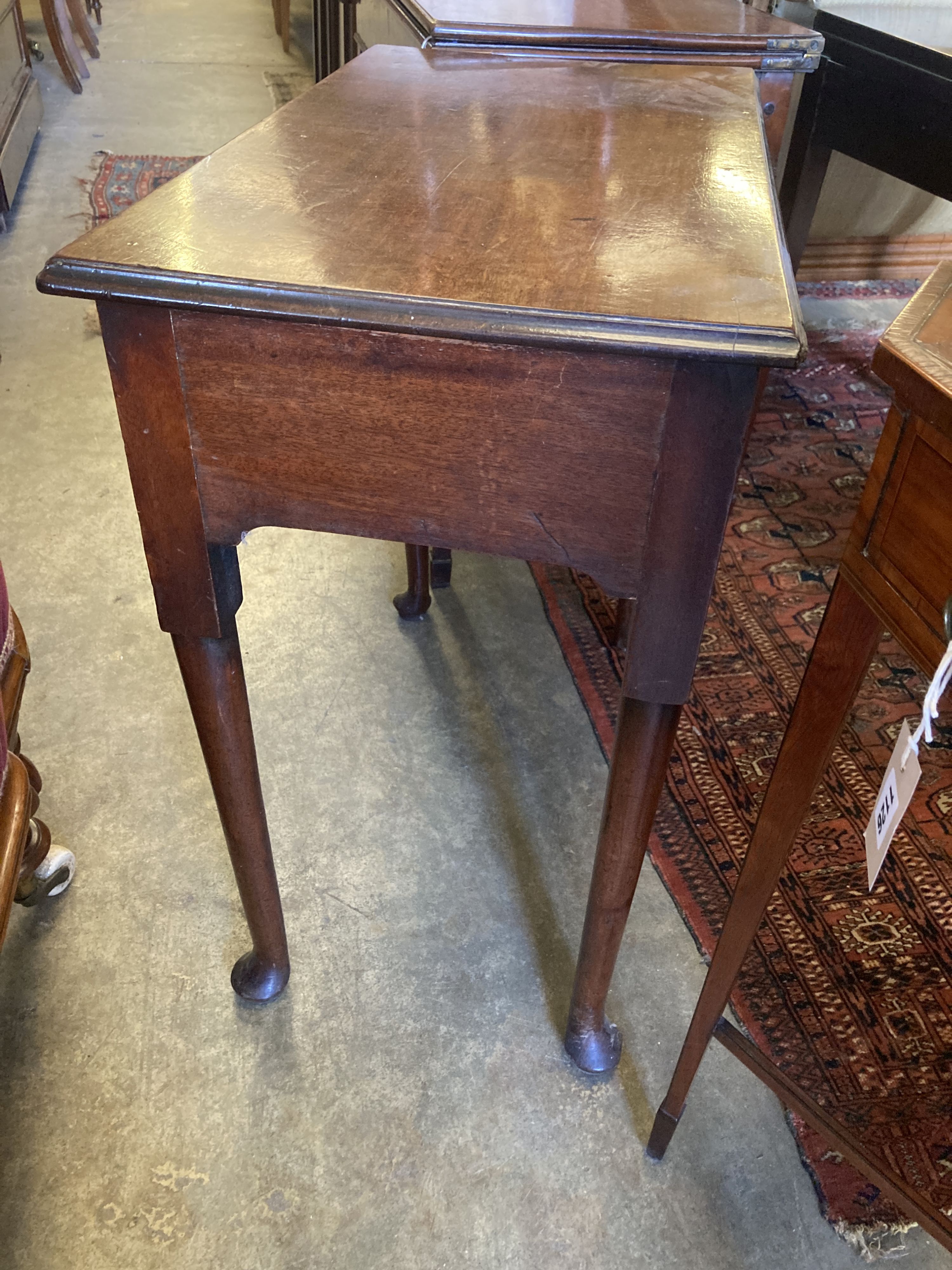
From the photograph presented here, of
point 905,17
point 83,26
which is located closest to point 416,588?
point 905,17

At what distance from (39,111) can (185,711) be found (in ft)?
10.3

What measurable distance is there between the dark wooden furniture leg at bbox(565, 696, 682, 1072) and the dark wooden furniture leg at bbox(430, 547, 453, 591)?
812 millimetres

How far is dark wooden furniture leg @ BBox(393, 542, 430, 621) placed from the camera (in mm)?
1585

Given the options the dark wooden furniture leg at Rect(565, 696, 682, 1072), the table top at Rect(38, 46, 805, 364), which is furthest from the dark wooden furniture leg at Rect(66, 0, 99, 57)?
the dark wooden furniture leg at Rect(565, 696, 682, 1072)

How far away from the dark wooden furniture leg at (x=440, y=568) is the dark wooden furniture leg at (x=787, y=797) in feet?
3.05

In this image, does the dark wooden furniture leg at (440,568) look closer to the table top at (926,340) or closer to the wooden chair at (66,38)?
the table top at (926,340)

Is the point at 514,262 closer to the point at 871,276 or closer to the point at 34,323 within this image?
the point at 34,323

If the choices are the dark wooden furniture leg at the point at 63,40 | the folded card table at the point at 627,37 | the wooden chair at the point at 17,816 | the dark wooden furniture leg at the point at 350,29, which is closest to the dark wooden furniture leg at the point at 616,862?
the wooden chair at the point at 17,816

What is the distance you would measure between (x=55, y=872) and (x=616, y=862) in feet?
2.31

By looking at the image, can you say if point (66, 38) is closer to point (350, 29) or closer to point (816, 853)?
point (350, 29)

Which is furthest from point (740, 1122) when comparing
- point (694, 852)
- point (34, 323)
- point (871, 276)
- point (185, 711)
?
point (871, 276)

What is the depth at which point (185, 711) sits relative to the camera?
149cm

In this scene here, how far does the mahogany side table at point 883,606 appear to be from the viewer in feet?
1.69

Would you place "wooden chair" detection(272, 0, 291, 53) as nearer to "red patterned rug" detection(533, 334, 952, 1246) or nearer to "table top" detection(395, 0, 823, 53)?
"table top" detection(395, 0, 823, 53)
